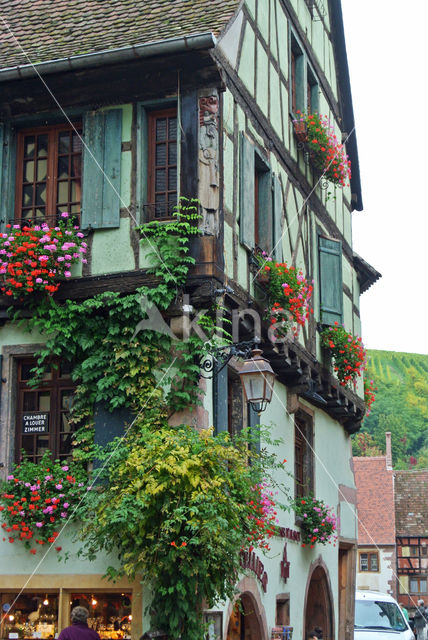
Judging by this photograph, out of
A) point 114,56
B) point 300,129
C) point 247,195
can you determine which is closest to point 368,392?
point 300,129

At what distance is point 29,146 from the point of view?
12367mm

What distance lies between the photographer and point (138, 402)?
11.1m

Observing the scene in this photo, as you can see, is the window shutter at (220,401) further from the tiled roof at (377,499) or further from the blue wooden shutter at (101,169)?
the tiled roof at (377,499)

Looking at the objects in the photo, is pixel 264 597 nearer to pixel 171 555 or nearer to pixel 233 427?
pixel 233 427

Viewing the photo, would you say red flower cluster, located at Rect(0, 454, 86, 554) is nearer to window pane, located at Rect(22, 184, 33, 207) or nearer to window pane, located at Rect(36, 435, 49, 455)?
window pane, located at Rect(36, 435, 49, 455)

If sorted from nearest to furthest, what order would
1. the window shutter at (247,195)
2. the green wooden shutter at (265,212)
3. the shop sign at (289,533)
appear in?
the window shutter at (247,195), the green wooden shutter at (265,212), the shop sign at (289,533)

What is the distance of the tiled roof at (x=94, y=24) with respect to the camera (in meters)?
11.7

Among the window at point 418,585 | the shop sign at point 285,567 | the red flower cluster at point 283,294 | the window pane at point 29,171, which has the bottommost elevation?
the window at point 418,585

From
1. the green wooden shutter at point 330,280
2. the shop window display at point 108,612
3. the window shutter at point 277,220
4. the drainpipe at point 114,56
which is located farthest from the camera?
the green wooden shutter at point 330,280

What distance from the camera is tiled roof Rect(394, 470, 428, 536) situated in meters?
46.0

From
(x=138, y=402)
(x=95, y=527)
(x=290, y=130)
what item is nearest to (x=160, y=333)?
(x=138, y=402)

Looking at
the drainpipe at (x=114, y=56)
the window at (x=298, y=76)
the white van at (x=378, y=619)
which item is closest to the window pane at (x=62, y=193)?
the drainpipe at (x=114, y=56)

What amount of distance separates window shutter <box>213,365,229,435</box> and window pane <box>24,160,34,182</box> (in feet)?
10.3

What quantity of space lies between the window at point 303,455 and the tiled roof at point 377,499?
28489 millimetres
